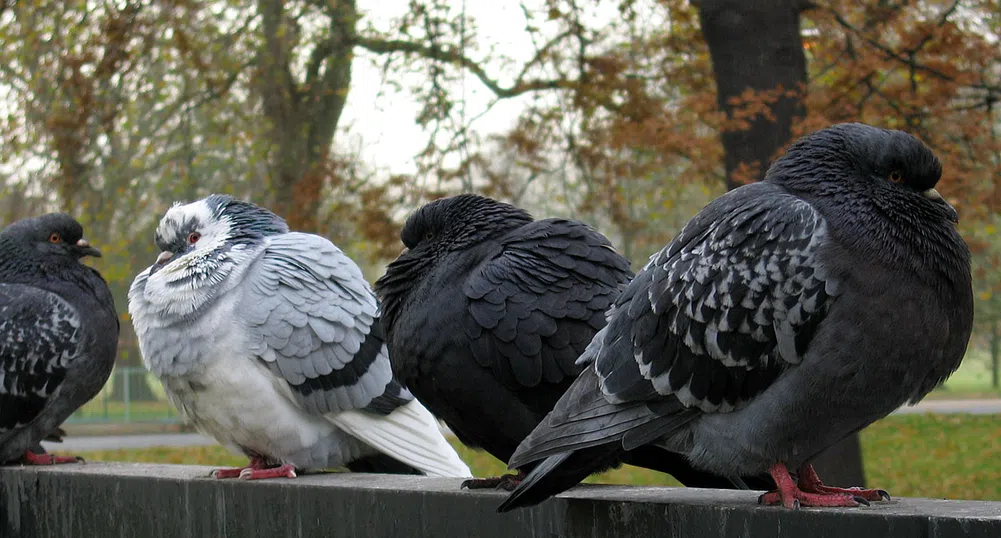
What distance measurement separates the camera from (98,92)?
11375mm

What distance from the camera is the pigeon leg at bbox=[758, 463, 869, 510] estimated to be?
109 inches

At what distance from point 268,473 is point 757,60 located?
4.32 meters

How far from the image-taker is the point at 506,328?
3.56 metres

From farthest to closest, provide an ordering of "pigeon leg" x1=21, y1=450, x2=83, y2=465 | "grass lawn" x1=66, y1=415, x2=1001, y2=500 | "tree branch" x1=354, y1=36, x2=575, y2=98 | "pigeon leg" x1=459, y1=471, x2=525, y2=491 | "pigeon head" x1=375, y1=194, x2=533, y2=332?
"tree branch" x1=354, y1=36, x2=575, y2=98, "grass lawn" x1=66, y1=415, x2=1001, y2=500, "pigeon leg" x1=21, y1=450, x2=83, y2=465, "pigeon head" x1=375, y1=194, x2=533, y2=332, "pigeon leg" x1=459, y1=471, x2=525, y2=491

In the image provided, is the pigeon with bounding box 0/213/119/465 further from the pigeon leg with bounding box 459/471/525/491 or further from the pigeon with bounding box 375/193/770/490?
the pigeon leg with bounding box 459/471/525/491

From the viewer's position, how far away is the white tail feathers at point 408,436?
443 cm

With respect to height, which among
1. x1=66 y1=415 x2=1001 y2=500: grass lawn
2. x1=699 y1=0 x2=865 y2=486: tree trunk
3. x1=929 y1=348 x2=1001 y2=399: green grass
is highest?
x1=699 y1=0 x2=865 y2=486: tree trunk

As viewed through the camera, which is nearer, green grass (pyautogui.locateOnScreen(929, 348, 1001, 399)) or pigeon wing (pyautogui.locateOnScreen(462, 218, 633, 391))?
pigeon wing (pyautogui.locateOnScreen(462, 218, 633, 391))

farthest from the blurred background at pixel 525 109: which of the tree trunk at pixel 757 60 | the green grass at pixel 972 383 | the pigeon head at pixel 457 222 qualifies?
the green grass at pixel 972 383

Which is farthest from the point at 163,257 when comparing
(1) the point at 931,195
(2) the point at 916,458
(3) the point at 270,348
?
(2) the point at 916,458

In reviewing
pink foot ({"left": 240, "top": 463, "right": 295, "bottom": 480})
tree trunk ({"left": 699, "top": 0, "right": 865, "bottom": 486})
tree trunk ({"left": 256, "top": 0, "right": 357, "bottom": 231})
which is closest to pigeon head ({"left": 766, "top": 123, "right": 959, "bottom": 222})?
pink foot ({"left": 240, "top": 463, "right": 295, "bottom": 480})

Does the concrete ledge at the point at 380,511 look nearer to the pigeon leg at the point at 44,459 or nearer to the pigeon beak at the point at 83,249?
the pigeon leg at the point at 44,459

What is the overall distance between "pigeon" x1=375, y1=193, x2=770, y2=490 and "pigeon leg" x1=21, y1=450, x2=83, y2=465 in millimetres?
2293

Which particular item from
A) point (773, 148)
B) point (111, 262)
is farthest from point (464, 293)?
point (111, 262)
